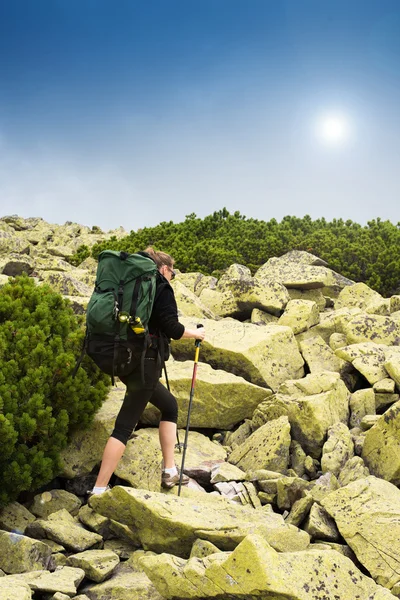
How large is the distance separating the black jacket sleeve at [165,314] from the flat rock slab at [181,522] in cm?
185

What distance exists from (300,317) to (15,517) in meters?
7.68

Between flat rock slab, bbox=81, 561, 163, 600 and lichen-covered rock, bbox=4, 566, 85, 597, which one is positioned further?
flat rock slab, bbox=81, 561, 163, 600

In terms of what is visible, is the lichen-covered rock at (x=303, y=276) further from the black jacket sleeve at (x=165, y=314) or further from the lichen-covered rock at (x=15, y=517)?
the lichen-covered rock at (x=15, y=517)

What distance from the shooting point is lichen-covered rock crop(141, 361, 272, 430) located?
923 centimetres

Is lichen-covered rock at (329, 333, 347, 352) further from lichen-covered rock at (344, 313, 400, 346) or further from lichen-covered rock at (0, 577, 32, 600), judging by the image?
lichen-covered rock at (0, 577, 32, 600)

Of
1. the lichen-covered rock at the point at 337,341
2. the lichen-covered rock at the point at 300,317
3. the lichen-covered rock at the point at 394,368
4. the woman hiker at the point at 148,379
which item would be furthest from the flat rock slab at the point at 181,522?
the lichen-covered rock at the point at 300,317

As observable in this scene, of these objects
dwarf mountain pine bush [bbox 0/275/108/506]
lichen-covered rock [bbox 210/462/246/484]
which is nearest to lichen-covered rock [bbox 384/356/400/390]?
lichen-covered rock [bbox 210/462/246/484]

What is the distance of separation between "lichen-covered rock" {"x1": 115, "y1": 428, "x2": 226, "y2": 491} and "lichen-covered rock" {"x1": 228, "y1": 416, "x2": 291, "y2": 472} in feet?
1.02

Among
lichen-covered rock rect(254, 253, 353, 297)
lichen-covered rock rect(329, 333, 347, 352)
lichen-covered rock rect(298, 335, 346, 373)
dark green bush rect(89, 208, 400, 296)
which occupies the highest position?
dark green bush rect(89, 208, 400, 296)

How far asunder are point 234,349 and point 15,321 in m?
3.95

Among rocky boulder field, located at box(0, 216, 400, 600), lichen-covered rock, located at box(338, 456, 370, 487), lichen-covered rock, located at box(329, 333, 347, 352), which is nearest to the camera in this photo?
rocky boulder field, located at box(0, 216, 400, 600)

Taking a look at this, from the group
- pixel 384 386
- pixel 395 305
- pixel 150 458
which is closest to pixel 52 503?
pixel 150 458

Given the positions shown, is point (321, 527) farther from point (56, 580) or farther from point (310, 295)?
point (310, 295)

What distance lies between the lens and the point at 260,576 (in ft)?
15.2
